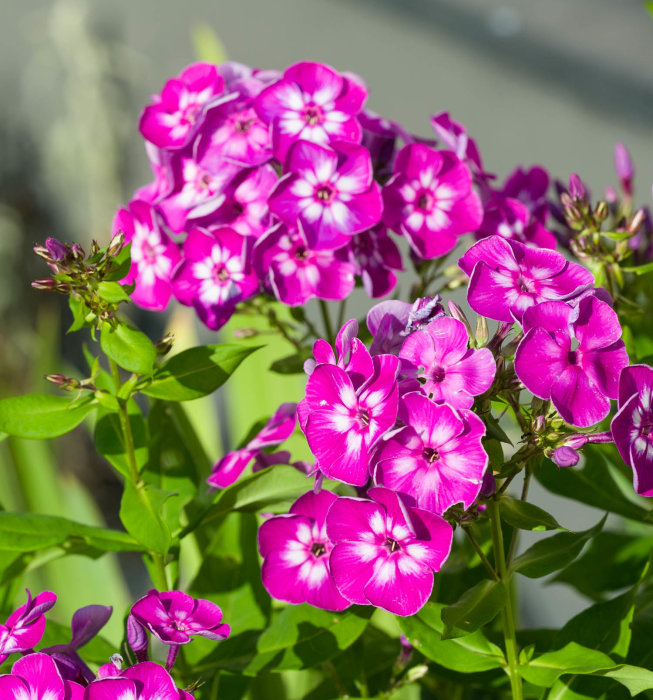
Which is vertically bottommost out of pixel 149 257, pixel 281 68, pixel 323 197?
pixel 281 68

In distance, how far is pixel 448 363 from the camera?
16.6 inches

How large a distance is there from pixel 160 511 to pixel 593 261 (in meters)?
0.32

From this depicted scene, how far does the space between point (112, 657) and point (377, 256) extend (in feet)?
1.02

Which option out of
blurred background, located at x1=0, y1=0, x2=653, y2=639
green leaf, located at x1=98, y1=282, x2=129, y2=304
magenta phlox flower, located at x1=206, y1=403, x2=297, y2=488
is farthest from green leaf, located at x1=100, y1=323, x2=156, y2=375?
blurred background, located at x1=0, y1=0, x2=653, y2=639

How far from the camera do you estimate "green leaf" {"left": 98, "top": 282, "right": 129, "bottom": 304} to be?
1.48 ft

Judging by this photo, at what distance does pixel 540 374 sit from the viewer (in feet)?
1.37

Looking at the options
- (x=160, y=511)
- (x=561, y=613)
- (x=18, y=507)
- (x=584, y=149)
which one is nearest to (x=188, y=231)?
(x=160, y=511)

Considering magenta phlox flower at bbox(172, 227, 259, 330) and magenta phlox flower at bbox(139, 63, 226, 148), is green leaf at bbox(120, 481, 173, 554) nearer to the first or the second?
magenta phlox flower at bbox(172, 227, 259, 330)

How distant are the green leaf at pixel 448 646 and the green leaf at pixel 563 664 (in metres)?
0.02

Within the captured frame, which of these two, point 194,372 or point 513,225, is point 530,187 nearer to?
point 513,225

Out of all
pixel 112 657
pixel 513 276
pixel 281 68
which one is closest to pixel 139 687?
pixel 112 657

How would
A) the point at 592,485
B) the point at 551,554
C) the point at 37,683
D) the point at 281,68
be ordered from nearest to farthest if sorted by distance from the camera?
the point at 37,683
the point at 551,554
the point at 592,485
the point at 281,68

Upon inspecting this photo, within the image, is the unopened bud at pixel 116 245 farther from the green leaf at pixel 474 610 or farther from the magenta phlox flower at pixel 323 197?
the green leaf at pixel 474 610

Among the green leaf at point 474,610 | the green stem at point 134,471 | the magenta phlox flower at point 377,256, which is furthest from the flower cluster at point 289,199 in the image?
the green leaf at point 474,610
